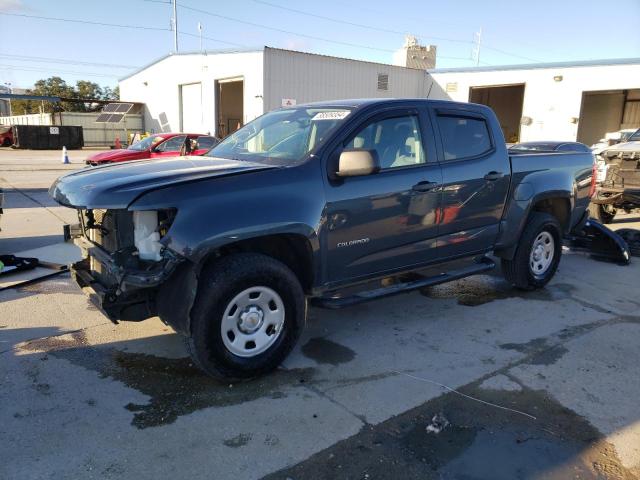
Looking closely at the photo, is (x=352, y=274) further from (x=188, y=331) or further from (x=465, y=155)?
(x=465, y=155)

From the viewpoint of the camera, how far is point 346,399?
349cm

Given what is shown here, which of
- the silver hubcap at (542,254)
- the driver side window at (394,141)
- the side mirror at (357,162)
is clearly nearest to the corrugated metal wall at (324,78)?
the silver hubcap at (542,254)

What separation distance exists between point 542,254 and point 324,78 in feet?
74.9

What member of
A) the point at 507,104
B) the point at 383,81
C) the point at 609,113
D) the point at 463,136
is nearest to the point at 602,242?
the point at 463,136

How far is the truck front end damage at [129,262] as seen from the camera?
3279 millimetres

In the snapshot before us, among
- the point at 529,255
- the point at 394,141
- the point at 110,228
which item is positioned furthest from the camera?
the point at 529,255

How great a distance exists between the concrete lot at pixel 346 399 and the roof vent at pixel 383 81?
25.9m

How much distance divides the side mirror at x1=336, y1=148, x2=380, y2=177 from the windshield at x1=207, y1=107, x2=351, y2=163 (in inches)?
12.6

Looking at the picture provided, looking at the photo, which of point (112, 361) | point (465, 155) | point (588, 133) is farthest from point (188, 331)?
point (588, 133)

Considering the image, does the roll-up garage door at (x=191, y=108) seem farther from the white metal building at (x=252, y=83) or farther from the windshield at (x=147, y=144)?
the windshield at (x=147, y=144)

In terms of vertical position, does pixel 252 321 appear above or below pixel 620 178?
below

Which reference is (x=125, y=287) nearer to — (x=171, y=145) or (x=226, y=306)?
(x=226, y=306)

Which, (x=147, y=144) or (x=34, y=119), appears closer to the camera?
(x=147, y=144)

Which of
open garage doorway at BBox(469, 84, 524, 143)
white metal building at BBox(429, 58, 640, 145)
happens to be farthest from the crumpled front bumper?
open garage doorway at BBox(469, 84, 524, 143)
